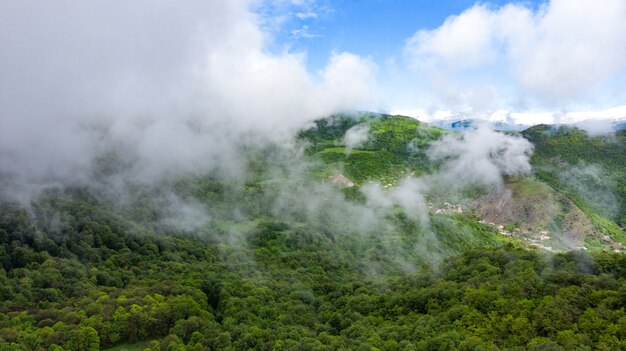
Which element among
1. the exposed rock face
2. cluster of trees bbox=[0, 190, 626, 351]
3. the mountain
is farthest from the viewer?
the exposed rock face

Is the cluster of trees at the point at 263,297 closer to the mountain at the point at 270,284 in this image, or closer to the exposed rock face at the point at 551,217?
the mountain at the point at 270,284

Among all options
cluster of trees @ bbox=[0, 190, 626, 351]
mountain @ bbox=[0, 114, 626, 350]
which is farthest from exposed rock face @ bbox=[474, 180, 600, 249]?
cluster of trees @ bbox=[0, 190, 626, 351]

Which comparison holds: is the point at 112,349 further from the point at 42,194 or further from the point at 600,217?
the point at 600,217

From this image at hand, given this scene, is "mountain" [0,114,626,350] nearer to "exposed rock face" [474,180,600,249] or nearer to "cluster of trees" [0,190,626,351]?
"cluster of trees" [0,190,626,351]

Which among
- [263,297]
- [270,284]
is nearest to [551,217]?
[270,284]

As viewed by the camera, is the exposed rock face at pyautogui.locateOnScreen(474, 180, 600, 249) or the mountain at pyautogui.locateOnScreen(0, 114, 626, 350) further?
the exposed rock face at pyautogui.locateOnScreen(474, 180, 600, 249)

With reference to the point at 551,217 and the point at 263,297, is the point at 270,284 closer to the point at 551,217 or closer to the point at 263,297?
the point at 263,297

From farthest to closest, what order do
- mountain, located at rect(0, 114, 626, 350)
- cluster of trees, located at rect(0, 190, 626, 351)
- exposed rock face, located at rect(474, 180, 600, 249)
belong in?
exposed rock face, located at rect(474, 180, 600, 249) → mountain, located at rect(0, 114, 626, 350) → cluster of trees, located at rect(0, 190, 626, 351)

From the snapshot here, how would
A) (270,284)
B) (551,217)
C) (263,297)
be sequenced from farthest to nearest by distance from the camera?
1. (551,217)
2. (270,284)
3. (263,297)

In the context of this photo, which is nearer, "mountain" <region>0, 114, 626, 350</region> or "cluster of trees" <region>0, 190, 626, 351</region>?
"cluster of trees" <region>0, 190, 626, 351</region>

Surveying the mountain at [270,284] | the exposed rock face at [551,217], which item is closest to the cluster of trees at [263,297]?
the mountain at [270,284]
